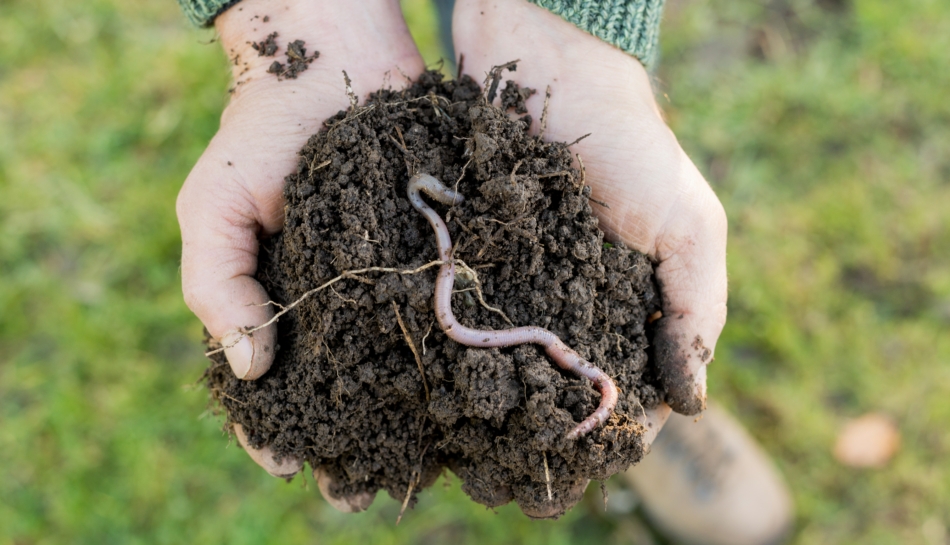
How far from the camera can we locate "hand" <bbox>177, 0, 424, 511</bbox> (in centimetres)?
331

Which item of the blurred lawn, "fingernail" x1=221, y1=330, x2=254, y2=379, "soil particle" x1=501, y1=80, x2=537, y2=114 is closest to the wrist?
"soil particle" x1=501, y1=80, x2=537, y2=114

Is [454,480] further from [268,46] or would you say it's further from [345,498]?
[268,46]

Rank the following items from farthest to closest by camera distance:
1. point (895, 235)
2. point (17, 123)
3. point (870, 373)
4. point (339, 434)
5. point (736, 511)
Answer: point (17, 123) < point (895, 235) < point (870, 373) < point (736, 511) < point (339, 434)

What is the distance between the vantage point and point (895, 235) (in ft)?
21.0

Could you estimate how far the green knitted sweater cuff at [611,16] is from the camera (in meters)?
3.54

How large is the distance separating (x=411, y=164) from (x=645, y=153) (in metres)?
1.20

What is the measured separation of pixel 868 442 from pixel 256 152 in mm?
5503

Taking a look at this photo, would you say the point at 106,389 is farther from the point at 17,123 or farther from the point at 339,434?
the point at 339,434

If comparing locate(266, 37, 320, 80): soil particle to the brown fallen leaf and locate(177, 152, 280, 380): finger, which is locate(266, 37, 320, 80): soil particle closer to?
locate(177, 152, 280, 380): finger

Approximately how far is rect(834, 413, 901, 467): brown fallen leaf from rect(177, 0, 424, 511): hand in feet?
14.2

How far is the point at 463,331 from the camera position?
10.0 ft

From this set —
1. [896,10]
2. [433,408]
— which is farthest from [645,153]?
[896,10]

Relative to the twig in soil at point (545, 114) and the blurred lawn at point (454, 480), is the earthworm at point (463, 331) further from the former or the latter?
the blurred lawn at point (454, 480)

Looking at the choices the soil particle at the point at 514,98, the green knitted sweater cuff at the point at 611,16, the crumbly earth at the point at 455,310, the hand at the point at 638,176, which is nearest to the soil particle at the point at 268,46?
the crumbly earth at the point at 455,310
